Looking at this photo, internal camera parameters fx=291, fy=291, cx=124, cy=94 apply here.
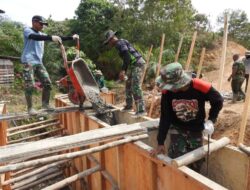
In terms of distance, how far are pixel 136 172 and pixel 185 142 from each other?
71 centimetres

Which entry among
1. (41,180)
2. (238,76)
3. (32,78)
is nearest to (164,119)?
(32,78)

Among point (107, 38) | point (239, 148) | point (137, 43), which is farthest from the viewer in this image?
point (137, 43)

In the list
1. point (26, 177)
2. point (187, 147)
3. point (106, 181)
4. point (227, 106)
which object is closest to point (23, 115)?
point (26, 177)

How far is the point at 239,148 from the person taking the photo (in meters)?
3.25

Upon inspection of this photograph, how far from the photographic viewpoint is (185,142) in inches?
133

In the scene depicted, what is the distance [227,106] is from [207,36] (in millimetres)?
12176

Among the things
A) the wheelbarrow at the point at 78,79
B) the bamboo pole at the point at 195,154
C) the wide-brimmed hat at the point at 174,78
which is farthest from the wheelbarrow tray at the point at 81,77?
the bamboo pole at the point at 195,154

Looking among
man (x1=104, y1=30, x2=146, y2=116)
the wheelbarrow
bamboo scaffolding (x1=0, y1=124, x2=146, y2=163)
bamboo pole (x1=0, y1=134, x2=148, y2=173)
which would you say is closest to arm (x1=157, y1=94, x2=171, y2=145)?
bamboo pole (x1=0, y1=134, x2=148, y2=173)

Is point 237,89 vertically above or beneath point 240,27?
beneath

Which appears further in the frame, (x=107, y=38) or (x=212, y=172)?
(x=107, y=38)

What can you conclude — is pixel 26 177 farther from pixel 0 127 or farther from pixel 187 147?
pixel 187 147

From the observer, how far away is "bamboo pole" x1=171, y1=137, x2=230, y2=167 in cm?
277

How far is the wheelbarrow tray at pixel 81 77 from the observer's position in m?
5.40

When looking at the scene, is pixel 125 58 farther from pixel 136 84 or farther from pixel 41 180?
pixel 41 180
